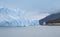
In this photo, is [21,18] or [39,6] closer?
[39,6]

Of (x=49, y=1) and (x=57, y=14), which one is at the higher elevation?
(x=49, y=1)

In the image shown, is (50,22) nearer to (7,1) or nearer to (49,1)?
(49,1)

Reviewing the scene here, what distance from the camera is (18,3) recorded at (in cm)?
187

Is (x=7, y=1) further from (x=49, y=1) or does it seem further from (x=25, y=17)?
(x=49, y=1)

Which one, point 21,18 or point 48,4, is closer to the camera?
point 48,4

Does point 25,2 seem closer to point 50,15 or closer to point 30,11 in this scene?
point 30,11

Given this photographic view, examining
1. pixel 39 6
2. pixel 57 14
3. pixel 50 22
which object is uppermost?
pixel 39 6

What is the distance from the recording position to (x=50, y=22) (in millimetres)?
1903

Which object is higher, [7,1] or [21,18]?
[7,1]

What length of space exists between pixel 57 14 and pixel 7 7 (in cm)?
82

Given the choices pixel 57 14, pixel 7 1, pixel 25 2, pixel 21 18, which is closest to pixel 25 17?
pixel 21 18

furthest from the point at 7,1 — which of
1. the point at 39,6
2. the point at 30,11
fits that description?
the point at 39,6

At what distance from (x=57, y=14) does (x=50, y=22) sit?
0.18 meters

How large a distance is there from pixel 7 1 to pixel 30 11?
399 millimetres
